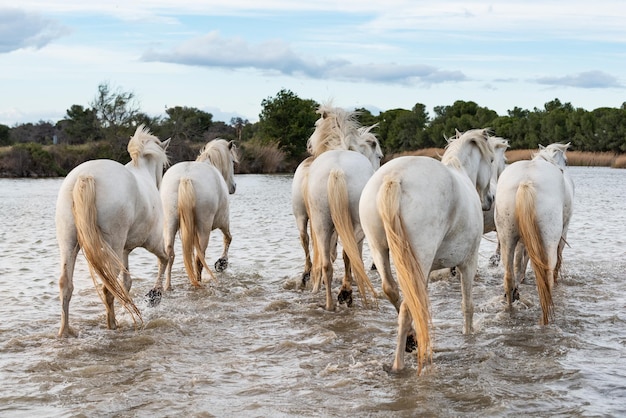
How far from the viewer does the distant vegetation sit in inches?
1547

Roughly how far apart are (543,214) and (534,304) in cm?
146

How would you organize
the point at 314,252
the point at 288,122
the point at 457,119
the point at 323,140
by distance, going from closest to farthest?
the point at 314,252 → the point at 323,140 → the point at 288,122 → the point at 457,119

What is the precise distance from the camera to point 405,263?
4.69m

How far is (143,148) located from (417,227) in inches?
158

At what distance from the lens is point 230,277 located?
31.2ft

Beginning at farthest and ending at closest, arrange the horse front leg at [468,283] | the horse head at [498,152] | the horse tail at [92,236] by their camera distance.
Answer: the horse head at [498,152] < the horse tail at [92,236] < the horse front leg at [468,283]

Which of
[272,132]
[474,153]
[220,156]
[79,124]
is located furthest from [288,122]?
[474,153]

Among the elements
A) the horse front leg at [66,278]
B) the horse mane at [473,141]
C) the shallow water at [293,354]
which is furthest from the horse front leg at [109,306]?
the horse mane at [473,141]

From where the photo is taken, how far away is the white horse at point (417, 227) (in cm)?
470

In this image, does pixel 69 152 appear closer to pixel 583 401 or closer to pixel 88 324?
pixel 88 324

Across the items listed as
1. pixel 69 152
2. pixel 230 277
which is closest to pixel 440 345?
pixel 230 277

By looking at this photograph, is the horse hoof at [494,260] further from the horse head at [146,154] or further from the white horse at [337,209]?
the horse head at [146,154]

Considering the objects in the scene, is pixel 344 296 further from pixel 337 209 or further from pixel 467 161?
pixel 467 161

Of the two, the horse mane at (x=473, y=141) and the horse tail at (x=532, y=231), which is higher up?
the horse mane at (x=473, y=141)
